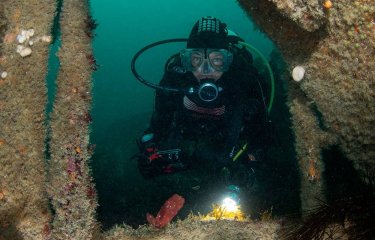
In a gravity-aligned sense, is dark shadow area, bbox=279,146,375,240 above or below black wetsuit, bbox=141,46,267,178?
above

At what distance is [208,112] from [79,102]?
3.54 metres

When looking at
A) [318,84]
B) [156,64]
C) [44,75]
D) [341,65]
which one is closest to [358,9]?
[341,65]

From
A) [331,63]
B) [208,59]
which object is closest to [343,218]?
[331,63]

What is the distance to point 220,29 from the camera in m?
6.28

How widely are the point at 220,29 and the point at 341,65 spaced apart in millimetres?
4132

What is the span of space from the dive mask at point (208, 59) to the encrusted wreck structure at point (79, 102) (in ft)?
9.55

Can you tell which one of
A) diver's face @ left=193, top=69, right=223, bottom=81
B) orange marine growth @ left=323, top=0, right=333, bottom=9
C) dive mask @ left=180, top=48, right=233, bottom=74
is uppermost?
orange marine growth @ left=323, top=0, right=333, bottom=9

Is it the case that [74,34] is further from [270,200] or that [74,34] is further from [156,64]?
[156,64]

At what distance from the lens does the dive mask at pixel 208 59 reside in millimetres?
5844

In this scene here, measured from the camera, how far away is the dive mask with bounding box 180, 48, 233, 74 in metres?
5.84

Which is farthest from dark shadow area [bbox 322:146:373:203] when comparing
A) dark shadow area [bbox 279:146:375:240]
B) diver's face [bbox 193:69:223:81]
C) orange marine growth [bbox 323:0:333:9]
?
diver's face [bbox 193:69:223:81]

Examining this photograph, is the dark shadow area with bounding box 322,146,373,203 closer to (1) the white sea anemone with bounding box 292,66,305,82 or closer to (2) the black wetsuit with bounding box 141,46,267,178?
(1) the white sea anemone with bounding box 292,66,305,82

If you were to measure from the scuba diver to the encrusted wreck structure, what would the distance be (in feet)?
8.11

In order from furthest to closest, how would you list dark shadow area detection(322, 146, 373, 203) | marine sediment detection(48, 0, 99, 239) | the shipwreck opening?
the shipwreck opening < dark shadow area detection(322, 146, 373, 203) < marine sediment detection(48, 0, 99, 239)
